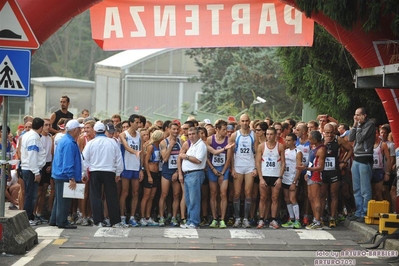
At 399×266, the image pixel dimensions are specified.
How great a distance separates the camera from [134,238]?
1517 cm

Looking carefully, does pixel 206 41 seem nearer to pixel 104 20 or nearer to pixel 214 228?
pixel 104 20

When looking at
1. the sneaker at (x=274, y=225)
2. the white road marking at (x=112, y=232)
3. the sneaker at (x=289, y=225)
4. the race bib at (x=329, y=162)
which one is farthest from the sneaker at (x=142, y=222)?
the race bib at (x=329, y=162)

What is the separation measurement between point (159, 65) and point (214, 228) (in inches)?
1619

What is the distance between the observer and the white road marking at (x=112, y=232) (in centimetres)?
1548

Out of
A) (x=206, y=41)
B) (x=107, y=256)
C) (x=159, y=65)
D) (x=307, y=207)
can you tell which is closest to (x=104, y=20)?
(x=206, y=41)

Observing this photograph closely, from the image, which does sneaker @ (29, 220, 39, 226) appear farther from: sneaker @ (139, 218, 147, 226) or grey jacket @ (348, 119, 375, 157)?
grey jacket @ (348, 119, 375, 157)

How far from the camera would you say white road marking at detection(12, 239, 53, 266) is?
12.2m

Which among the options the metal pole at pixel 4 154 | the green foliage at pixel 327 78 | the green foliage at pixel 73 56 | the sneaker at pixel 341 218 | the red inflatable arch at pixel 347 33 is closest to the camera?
the metal pole at pixel 4 154

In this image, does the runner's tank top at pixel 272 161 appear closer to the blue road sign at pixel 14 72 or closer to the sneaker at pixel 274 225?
the sneaker at pixel 274 225

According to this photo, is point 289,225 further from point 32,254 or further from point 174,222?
point 32,254

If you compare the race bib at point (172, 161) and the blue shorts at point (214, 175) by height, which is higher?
the race bib at point (172, 161)

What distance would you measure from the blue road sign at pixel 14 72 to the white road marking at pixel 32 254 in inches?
89.3

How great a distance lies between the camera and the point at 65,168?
625 inches

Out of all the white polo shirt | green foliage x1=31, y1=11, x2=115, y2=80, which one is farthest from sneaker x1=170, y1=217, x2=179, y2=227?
green foliage x1=31, y1=11, x2=115, y2=80
